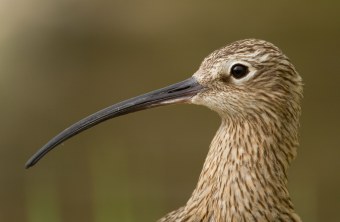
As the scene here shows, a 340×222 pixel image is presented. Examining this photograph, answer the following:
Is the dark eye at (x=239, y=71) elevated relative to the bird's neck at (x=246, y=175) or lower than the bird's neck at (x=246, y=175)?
elevated

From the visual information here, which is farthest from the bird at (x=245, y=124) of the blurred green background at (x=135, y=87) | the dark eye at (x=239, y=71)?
the blurred green background at (x=135, y=87)

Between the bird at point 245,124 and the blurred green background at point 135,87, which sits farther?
the blurred green background at point 135,87

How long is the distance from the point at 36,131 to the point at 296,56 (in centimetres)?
213

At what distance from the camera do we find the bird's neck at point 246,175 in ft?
10.6

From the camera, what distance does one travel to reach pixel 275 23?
293 inches

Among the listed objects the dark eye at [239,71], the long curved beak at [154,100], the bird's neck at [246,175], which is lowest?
the bird's neck at [246,175]

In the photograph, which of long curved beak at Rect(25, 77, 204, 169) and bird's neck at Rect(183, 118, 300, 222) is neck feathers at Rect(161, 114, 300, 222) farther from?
long curved beak at Rect(25, 77, 204, 169)

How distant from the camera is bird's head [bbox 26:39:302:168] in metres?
3.19

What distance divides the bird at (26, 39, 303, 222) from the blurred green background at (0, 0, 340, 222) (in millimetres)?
2199

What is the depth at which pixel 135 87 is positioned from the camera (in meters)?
6.97

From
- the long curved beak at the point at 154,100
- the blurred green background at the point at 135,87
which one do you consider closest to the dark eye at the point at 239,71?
the long curved beak at the point at 154,100

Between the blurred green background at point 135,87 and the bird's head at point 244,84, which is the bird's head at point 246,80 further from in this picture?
the blurred green background at point 135,87

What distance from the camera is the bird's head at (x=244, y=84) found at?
125 inches

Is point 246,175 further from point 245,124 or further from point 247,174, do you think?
point 245,124
